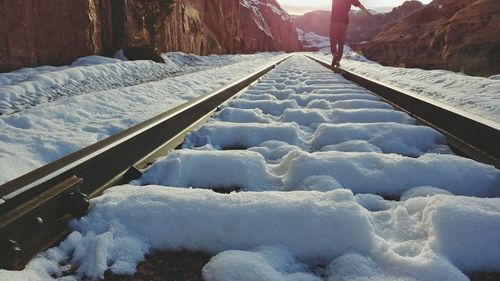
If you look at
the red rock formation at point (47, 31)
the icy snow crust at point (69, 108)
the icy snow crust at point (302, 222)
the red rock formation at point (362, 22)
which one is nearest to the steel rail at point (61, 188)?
the icy snow crust at point (302, 222)

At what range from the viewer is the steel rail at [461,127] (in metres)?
1.84

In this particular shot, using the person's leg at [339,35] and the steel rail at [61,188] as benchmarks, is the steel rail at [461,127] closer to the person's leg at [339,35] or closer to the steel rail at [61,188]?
the steel rail at [61,188]

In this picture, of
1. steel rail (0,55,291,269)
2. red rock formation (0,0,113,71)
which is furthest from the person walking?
steel rail (0,55,291,269)

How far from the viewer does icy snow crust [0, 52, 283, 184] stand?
7.44ft

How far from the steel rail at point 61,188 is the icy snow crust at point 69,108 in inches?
23.5

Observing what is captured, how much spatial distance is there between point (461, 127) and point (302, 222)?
63.5 inches

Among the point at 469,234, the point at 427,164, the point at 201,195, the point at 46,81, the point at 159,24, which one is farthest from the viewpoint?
the point at 159,24

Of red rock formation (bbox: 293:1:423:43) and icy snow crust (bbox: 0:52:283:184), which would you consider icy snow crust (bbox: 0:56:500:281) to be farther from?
red rock formation (bbox: 293:1:423:43)

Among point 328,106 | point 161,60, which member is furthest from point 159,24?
point 328,106

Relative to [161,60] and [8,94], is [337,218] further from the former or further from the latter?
[161,60]

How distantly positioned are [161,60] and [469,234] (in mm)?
10557

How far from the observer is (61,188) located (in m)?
1.19

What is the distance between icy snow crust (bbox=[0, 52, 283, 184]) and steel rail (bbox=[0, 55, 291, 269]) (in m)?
0.60

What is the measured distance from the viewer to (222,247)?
42.0 inches
